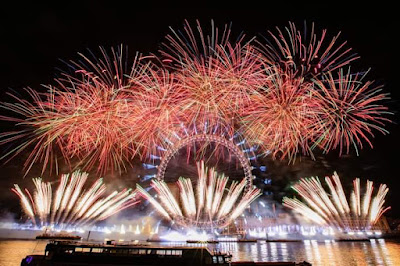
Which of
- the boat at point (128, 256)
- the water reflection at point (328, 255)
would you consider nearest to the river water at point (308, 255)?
the water reflection at point (328, 255)

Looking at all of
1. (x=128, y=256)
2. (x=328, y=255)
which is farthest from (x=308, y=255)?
(x=128, y=256)

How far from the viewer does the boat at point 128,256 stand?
2850 cm

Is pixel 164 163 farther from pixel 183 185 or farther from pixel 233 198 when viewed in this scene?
pixel 233 198

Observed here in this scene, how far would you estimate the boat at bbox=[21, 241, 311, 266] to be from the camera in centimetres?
2850

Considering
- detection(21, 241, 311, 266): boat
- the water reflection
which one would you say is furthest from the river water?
detection(21, 241, 311, 266): boat

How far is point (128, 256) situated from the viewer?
2955 cm

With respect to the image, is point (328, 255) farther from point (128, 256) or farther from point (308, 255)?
point (128, 256)

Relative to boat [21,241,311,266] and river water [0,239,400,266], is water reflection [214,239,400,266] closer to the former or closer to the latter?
river water [0,239,400,266]

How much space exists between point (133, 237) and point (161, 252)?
275 feet

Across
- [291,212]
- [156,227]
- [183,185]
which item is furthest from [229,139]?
[291,212]

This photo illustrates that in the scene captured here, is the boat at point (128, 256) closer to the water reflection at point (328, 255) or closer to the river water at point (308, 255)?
the river water at point (308, 255)

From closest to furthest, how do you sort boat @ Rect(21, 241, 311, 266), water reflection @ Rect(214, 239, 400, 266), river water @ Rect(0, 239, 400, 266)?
boat @ Rect(21, 241, 311, 266)
river water @ Rect(0, 239, 400, 266)
water reflection @ Rect(214, 239, 400, 266)

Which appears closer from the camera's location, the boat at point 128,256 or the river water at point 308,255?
the boat at point 128,256

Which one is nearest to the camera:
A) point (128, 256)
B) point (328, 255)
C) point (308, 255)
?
point (128, 256)
